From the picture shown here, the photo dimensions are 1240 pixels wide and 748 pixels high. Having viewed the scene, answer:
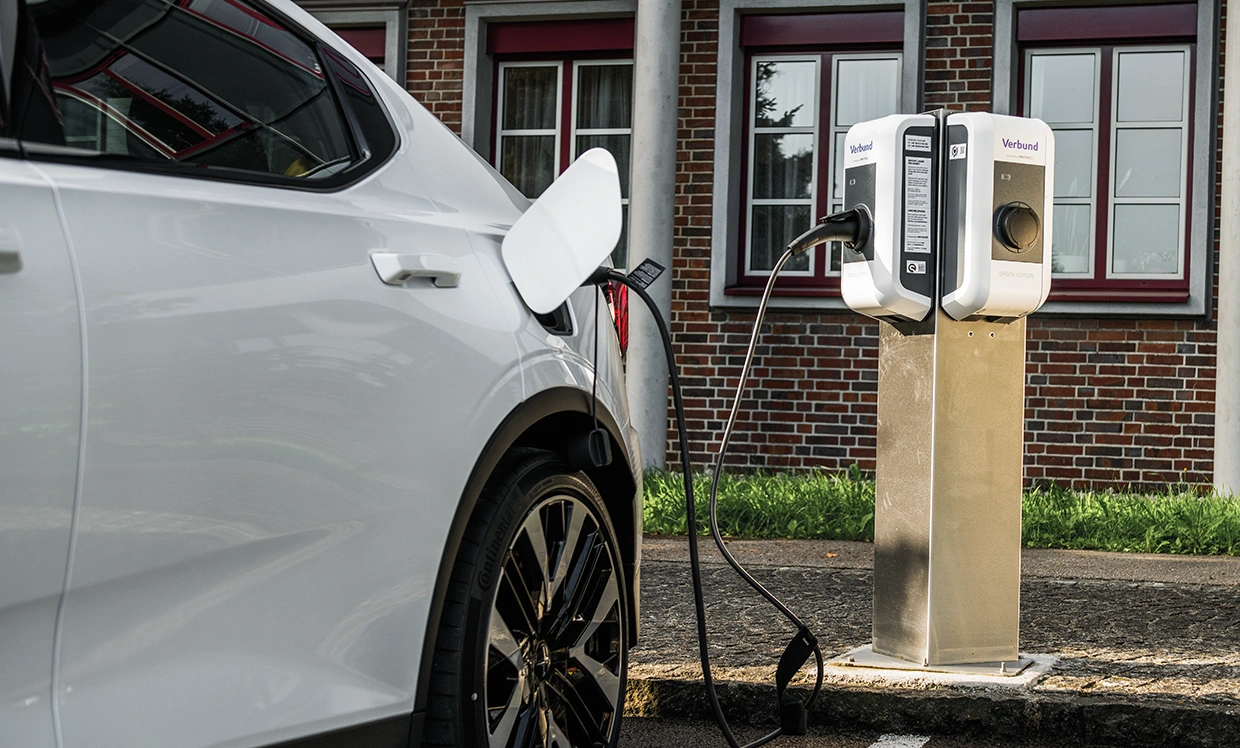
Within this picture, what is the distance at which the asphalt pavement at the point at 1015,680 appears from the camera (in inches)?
144

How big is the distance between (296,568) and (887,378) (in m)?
2.45

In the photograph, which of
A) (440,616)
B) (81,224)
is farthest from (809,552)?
(81,224)

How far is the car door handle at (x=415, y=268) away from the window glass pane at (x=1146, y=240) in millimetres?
8207

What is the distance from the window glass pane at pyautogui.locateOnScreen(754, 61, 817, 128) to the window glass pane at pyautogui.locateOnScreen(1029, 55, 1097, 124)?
1.55m

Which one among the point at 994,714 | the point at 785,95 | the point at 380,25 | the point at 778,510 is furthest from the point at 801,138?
the point at 994,714

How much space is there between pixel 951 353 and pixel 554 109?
7343 mm

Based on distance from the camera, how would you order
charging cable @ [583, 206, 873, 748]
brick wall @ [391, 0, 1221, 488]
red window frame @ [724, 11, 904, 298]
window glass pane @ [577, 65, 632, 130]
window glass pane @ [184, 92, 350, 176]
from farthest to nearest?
window glass pane @ [577, 65, 632, 130] < red window frame @ [724, 11, 904, 298] < brick wall @ [391, 0, 1221, 488] < charging cable @ [583, 206, 873, 748] < window glass pane @ [184, 92, 350, 176]

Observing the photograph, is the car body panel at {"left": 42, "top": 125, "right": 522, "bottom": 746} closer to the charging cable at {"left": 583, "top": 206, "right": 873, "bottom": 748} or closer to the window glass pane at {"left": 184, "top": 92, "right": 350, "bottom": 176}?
the window glass pane at {"left": 184, "top": 92, "right": 350, "bottom": 176}

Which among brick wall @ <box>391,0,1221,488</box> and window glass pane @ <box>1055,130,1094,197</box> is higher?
window glass pane @ <box>1055,130,1094,197</box>

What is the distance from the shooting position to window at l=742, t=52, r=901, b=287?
1014 cm

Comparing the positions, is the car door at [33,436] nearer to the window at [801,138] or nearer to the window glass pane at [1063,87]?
the window at [801,138]

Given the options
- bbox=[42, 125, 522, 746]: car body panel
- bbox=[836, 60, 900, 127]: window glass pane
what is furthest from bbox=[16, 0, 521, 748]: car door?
bbox=[836, 60, 900, 127]: window glass pane

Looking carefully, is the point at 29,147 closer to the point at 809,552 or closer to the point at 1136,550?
the point at 809,552

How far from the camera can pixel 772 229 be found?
10.3 meters
